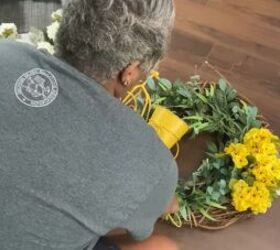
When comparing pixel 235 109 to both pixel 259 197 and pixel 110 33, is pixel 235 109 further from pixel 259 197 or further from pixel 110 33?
pixel 110 33

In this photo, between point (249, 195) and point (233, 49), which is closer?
point (249, 195)

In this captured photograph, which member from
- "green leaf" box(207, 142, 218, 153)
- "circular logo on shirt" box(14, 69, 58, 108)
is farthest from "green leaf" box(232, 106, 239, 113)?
"circular logo on shirt" box(14, 69, 58, 108)

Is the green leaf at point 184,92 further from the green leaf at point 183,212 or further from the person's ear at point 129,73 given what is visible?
the person's ear at point 129,73

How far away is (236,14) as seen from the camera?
171 cm

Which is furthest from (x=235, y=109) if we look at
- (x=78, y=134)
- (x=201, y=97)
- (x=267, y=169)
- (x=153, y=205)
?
(x=78, y=134)

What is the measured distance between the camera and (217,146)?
1294 millimetres

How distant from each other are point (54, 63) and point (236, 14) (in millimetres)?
1118

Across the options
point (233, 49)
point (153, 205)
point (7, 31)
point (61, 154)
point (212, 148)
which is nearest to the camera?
point (61, 154)

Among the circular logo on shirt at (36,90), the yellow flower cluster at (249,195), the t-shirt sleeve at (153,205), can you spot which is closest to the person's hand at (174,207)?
the yellow flower cluster at (249,195)

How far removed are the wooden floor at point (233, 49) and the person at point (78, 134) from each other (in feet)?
1.80

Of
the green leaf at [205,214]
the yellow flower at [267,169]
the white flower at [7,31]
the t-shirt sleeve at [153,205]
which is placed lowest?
the green leaf at [205,214]

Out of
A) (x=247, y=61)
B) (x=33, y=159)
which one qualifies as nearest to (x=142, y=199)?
(x=33, y=159)

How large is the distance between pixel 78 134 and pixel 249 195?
58cm

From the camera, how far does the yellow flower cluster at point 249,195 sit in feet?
3.79
